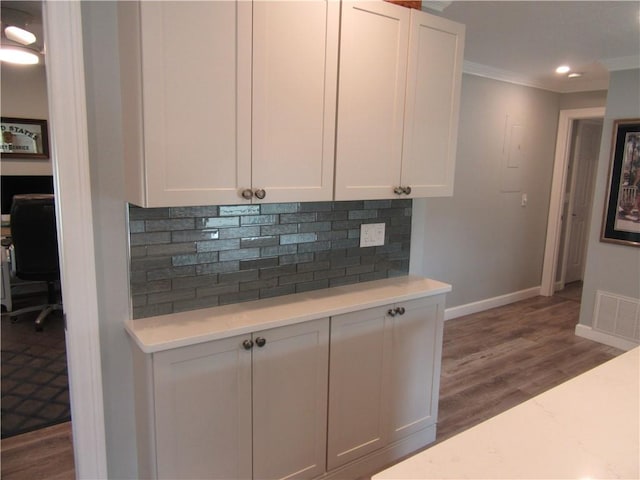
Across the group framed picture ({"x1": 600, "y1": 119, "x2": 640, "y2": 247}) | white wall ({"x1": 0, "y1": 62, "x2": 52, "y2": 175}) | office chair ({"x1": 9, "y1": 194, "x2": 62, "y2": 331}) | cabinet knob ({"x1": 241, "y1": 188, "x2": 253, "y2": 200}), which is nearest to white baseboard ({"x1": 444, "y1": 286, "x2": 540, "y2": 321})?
framed picture ({"x1": 600, "y1": 119, "x2": 640, "y2": 247})

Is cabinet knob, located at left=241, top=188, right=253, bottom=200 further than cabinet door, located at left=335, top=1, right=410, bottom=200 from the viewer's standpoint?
No

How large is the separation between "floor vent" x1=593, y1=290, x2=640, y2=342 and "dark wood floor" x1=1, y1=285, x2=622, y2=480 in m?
0.18

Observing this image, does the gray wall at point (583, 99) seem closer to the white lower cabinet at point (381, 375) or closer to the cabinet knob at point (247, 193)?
the white lower cabinet at point (381, 375)

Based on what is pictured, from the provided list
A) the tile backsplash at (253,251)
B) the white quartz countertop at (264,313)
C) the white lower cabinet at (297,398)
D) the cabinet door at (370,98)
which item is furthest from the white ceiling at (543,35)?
the white lower cabinet at (297,398)

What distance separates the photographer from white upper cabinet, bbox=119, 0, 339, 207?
148 cm

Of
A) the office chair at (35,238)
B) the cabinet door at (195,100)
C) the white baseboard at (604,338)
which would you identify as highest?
the cabinet door at (195,100)

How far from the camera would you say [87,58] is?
62.9 inches

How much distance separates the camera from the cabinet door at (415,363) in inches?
88.8

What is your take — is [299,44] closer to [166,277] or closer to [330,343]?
[166,277]

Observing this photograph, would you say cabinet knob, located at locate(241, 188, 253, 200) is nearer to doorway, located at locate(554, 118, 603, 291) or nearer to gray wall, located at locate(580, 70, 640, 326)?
gray wall, located at locate(580, 70, 640, 326)

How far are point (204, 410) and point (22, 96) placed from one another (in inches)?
183

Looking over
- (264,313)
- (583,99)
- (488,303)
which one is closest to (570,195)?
(583,99)

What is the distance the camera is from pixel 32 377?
125 inches

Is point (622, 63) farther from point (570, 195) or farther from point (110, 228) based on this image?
point (110, 228)
